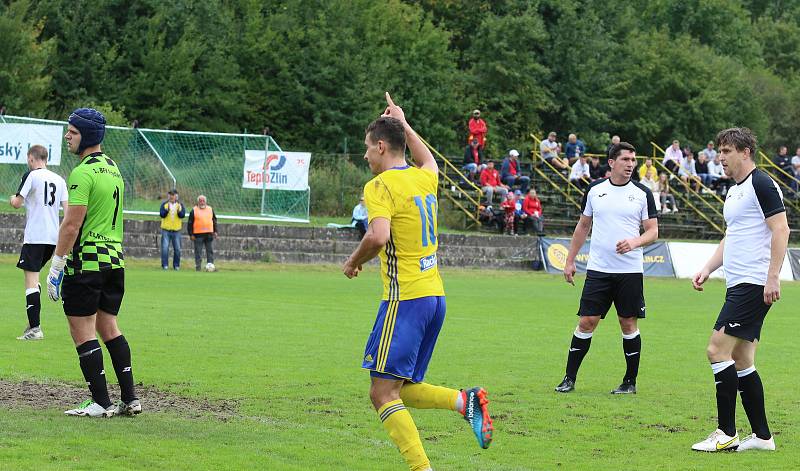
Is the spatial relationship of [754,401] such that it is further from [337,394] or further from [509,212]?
[509,212]

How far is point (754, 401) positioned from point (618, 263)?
265 cm

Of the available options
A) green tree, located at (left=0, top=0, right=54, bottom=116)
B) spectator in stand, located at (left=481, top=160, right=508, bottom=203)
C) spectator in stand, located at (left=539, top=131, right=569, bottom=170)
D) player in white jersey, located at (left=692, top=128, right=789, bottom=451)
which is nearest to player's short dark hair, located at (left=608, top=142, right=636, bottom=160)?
player in white jersey, located at (left=692, top=128, right=789, bottom=451)

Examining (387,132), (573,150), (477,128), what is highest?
(477,128)

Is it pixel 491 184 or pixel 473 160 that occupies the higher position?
pixel 473 160

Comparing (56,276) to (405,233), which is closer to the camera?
(405,233)

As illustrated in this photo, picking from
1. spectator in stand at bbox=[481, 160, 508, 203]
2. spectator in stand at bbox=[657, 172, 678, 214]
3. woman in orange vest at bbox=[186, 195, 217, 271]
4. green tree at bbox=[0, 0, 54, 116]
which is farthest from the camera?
green tree at bbox=[0, 0, 54, 116]

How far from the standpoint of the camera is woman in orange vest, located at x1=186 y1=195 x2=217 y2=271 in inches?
1099

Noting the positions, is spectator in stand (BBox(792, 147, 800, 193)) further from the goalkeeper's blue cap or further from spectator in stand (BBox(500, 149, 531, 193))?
the goalkeeper's blue cap

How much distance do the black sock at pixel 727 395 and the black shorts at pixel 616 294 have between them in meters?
2.42

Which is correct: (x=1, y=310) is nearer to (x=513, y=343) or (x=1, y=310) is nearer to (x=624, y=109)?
(x=513, y=343)

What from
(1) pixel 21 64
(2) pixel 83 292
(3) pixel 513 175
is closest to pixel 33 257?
(2) pixel 83 292

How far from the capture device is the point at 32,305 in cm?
1310

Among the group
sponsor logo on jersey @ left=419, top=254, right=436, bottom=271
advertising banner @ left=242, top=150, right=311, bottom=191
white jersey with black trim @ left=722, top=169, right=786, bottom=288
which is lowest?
sponsor logo on jersey @ left=419, top=254, right=436, bottom=271

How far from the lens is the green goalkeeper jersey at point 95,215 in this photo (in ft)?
27.8
